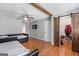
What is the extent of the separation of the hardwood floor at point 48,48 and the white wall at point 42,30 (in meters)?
0.06

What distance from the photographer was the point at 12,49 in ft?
3.88

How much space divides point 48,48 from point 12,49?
0.52 metres

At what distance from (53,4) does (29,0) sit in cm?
31

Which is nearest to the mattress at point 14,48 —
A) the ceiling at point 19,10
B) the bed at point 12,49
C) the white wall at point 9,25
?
the bed at point 12,49

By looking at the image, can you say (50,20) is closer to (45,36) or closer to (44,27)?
(44,27)

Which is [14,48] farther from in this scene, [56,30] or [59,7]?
[59,7]

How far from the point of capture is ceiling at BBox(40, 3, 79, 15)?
972 mm

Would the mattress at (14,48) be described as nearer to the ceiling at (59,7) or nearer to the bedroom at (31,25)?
the bedroom at (31,25)

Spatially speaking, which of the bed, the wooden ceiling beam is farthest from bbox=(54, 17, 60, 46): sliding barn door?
the bed

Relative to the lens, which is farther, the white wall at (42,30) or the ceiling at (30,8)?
the white wall at (42,30)

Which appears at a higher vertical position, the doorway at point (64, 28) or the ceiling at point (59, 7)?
the ceiling at point (59, 7)

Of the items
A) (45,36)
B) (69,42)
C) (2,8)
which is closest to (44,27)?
(45,36)

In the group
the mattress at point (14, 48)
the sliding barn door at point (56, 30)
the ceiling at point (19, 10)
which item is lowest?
the mattress at point (14, 48)

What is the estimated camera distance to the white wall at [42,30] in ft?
3.75
